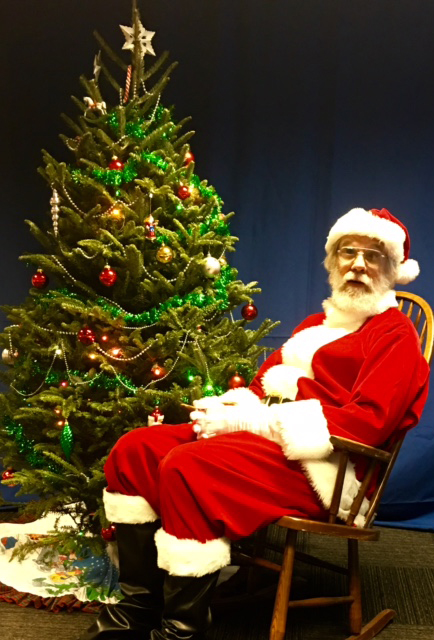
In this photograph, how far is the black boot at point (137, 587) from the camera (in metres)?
2.04

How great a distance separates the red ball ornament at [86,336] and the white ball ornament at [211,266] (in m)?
0.49

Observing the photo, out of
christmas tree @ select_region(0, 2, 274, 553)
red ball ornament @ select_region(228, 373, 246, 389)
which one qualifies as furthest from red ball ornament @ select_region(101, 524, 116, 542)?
red ball ornament @ select_region(228, 373, 246, 389)

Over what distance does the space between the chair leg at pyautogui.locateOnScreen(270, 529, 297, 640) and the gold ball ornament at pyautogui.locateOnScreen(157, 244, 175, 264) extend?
42.2 inches

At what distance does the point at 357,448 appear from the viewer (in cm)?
193

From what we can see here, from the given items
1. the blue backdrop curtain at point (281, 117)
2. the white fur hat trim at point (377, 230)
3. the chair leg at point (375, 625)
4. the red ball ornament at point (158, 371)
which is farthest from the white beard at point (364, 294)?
the blue backdrop curtain at point (281, 117)

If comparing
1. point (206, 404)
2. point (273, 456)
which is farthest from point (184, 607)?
point (206, 404)

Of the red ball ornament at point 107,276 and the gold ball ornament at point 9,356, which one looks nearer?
the red ball ornament at point 107,276

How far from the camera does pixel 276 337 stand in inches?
145

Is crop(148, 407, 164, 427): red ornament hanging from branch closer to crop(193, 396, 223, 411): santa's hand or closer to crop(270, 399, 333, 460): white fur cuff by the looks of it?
crop(193, 396, 223, 411): santa's hand

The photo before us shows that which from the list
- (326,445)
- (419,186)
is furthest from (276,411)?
(419,186)

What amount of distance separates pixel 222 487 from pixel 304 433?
276 millimetres

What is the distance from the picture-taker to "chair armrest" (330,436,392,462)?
6.21 feet

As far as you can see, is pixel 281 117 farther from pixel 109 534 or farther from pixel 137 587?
pixel 137 587

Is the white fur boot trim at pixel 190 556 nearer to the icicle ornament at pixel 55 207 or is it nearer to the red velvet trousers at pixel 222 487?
the red velvet trousers at pixel 222 487
